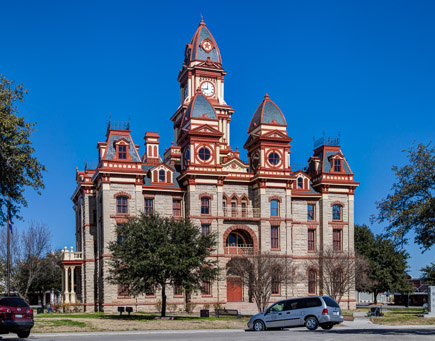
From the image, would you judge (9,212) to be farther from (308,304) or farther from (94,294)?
(94,294)

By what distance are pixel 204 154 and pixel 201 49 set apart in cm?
1750

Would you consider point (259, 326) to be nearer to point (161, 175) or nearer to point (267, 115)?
point (161, 175)

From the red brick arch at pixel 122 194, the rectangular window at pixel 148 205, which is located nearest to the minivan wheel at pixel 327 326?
the red brick arch at pixel 122 194

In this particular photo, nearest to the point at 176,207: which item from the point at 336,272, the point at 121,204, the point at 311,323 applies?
the point at 121,204

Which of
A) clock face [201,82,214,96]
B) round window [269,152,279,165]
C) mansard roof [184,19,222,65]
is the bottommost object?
round window [269,152,279,165]

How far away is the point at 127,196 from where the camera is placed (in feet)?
183

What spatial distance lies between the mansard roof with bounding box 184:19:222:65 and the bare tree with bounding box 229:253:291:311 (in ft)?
84.8

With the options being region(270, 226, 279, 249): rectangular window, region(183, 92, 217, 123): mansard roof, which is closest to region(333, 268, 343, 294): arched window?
region(270, 226, 279, 249): rectangular window

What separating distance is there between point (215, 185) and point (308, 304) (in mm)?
27790

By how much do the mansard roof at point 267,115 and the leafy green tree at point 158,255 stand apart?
20.3 m

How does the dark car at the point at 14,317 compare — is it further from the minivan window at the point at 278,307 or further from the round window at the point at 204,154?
the round window at the point at 204,154

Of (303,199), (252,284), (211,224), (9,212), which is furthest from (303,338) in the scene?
(303,199)

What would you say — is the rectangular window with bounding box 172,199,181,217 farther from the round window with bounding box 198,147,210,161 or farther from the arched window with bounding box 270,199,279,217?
the arched window with bounding box 270,199,279,217

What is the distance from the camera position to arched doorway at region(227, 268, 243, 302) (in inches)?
2304
